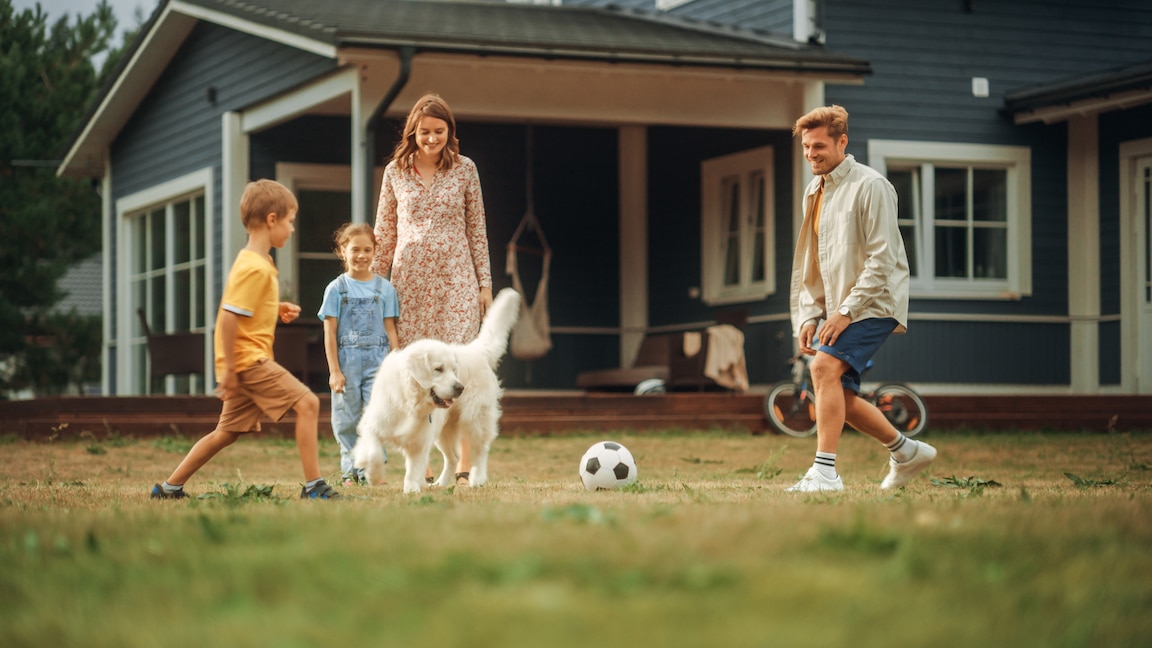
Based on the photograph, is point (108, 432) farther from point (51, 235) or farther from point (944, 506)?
point (51, 235)

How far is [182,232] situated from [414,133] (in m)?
10.0

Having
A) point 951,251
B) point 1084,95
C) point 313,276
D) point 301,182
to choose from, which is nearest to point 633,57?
point 951,251

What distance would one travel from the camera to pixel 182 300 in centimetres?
1681

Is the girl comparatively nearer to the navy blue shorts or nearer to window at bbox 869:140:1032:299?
the navy blue shorts

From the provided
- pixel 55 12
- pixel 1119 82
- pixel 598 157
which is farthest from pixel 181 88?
pixel 55 12

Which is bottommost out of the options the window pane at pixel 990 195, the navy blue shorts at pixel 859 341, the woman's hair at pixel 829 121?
the navy blue shorts at pixel 859 341

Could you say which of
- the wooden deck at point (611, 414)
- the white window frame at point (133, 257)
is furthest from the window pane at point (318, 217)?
the wooden deck at point (611, 414)

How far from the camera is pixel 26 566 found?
386 centimetres

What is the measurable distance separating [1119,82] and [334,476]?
862cm

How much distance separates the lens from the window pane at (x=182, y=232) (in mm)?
16688

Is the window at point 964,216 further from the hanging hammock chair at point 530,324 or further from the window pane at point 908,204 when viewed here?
the hanging hammock chair at point 530,324

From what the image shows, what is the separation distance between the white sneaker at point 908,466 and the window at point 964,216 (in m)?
8.02

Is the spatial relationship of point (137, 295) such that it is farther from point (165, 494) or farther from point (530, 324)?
point (165, 494)

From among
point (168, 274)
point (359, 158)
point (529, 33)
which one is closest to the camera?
point (359, 158)
